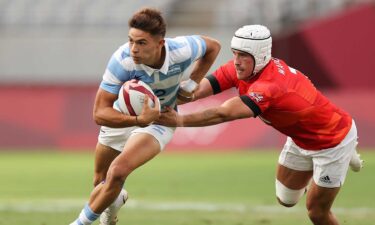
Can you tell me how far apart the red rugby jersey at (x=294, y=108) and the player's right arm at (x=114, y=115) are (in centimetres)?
89

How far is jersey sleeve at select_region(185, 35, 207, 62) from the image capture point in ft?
33.7

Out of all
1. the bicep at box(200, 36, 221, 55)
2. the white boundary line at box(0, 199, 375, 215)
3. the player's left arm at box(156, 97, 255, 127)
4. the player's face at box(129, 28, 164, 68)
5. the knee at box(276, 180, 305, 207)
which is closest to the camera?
the player's left arm at box(156, 97, 255, 127)

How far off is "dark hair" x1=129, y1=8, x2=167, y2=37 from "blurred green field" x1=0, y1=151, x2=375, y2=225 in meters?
2.87

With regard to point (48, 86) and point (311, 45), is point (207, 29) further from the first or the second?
point (48, 86)

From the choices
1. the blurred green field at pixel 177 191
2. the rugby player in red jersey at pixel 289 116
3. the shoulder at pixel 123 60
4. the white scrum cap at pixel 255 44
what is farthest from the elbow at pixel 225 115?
the blurred green field at pixel 177 191

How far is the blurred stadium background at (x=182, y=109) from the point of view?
14977mm

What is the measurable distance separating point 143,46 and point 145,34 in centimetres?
12

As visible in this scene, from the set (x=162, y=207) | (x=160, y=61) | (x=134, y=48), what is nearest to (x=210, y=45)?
(x=160, y=61)

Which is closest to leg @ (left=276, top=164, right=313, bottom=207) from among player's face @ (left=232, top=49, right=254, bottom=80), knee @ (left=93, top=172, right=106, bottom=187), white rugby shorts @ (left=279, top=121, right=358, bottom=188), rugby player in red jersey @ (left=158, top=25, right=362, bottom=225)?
rugby player in red jersey @ (left=158, top=25, right=362, bottom=225)

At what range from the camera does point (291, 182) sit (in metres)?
10.2

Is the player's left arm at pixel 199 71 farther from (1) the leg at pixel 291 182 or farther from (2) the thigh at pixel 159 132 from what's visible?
(1) the leg at pixel 291 182

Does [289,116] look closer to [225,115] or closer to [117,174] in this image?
[225,115]

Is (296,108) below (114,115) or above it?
above

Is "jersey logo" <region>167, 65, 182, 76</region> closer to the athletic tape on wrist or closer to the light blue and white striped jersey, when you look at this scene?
the light blue and white striped jersey
